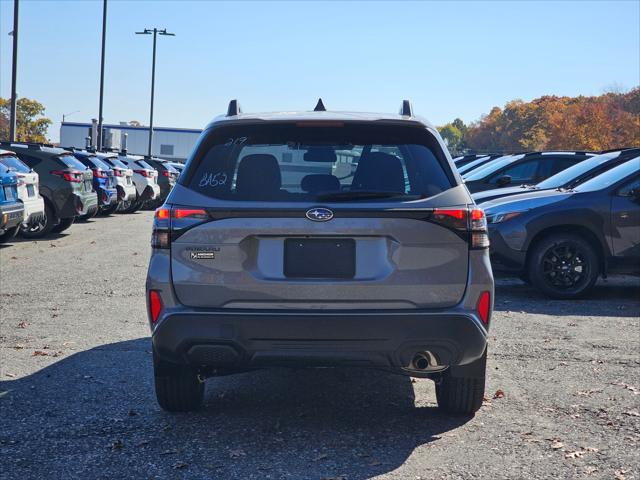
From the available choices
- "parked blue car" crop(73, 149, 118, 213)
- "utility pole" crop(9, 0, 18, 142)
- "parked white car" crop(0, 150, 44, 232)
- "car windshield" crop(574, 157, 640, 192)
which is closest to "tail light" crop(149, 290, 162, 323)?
"car windshield" crop(574, 157, 640, 192)

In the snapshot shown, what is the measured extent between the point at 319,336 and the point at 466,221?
38.6 inches

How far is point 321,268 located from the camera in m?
4.79

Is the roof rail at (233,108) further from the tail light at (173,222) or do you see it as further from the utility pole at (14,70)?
the utility pole at (14,70)

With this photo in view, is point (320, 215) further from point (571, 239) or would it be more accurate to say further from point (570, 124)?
point (570, 124)

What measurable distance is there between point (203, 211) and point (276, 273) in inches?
19.7

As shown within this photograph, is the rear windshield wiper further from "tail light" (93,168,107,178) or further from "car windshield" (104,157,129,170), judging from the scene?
"car windshield" (104,157,129,170)

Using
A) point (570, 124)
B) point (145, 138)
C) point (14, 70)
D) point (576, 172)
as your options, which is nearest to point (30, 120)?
point (145, 138)

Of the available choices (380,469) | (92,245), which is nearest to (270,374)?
(380,469)

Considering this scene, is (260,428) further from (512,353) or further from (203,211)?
(512,353)

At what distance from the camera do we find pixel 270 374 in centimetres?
678

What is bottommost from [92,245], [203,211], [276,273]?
[92,245]

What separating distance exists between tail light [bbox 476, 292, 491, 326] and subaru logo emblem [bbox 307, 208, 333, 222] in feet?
2.99

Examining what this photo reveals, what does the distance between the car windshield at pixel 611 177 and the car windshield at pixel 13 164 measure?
343 inches

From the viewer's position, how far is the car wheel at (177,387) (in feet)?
17.5
